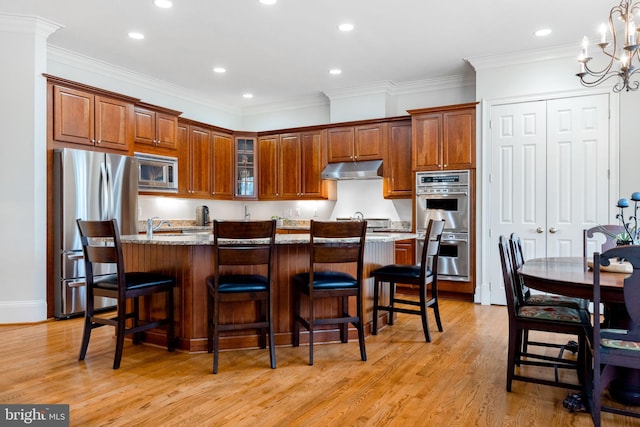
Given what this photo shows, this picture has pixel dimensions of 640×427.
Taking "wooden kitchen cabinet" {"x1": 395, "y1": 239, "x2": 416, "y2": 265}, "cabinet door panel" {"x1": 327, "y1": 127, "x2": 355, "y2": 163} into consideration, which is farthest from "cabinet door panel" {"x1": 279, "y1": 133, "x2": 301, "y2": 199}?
"wooden kitchen cabinet" {"x1": 395, "y1": 239, "x2": 416, "y2": 265}

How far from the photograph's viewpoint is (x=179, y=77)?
614 cm

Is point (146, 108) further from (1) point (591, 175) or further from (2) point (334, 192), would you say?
(1) point (591, 175)

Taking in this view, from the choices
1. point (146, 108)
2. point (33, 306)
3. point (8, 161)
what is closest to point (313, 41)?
point (146, 108)

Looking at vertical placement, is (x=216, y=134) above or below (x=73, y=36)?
below

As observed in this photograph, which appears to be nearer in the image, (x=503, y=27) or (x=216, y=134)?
(x=503, y=27)

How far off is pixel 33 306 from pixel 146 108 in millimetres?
2676

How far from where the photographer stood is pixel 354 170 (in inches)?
251

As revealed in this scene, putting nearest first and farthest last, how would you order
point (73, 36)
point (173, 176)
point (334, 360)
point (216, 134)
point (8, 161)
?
point (334, 360) → point (8, 161) → point (73, 36) → point (173, 176) → point (216, 134)

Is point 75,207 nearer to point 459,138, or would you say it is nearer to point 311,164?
point 311,164

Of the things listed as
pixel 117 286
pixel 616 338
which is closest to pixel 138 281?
pixel 117 286

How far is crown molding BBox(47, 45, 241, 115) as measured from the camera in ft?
16.9

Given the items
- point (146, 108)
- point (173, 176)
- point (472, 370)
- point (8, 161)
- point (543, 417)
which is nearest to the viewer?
point (543, 417)

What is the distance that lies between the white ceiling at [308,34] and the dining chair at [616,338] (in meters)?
2.81

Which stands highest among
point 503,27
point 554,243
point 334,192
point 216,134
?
point 503,27
